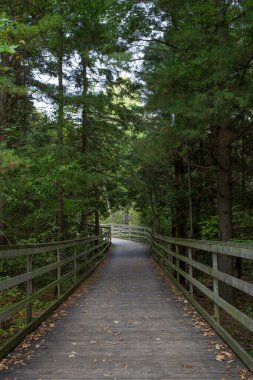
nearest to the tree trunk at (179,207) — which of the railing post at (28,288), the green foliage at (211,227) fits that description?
the green foliage at (211,227)

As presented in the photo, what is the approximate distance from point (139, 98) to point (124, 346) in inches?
366

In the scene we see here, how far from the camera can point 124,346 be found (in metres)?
5.03

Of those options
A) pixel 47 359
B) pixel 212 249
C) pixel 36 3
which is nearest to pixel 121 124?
pixel 36 3

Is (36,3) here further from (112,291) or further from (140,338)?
(140,338)

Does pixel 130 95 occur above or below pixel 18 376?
above

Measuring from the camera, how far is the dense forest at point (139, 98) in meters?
8.01

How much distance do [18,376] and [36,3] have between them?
10957 millimetres

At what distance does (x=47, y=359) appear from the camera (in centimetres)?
457

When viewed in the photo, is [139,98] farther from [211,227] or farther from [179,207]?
[211,227]

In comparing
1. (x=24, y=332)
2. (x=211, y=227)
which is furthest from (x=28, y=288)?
(x=211, y=227)

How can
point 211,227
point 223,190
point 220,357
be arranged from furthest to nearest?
1. point 211,227
2. point 223,190
3. point 220,357

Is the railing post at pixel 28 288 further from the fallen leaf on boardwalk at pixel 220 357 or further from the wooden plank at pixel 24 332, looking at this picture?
the fallen leaf on boardwalk at pixel 220 357

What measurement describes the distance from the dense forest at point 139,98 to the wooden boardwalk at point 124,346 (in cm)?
300

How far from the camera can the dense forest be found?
26.3 feet
